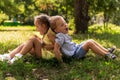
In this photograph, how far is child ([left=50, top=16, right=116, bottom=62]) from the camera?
763 centimetres

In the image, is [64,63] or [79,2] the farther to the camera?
[79,2]

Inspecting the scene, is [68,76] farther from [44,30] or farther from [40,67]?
[44,30]

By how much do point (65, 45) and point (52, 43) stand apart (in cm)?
28

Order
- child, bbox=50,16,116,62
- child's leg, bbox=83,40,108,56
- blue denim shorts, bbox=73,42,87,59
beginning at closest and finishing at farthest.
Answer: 1. child, bbox=50,16,116,62
2. child's leg, bbox=83,40,108,56
3. blue denim shorts, bbox=73,42,87,59

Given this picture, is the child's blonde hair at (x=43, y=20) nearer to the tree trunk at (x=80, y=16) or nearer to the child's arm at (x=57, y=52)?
the child's arm at (x=57, y=52)

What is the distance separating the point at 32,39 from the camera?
7.66 metres

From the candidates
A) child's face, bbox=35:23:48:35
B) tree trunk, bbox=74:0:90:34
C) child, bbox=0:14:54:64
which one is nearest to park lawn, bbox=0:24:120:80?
child, bbox=0:14:54:64

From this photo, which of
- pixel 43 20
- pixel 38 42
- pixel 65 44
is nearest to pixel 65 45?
pixel 65 44

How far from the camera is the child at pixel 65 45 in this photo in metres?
7.63

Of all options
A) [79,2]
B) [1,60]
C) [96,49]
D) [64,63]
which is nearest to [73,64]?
[64,63]

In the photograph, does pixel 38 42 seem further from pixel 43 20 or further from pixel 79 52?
pixel 79 52

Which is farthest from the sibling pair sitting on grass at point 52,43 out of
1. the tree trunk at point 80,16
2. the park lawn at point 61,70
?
the tree trunk at point 80,16

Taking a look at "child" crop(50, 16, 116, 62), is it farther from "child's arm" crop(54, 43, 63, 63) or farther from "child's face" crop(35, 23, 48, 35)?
"child's face" crop(35, 23, 48, 35)

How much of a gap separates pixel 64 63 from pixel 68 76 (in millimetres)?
1034
